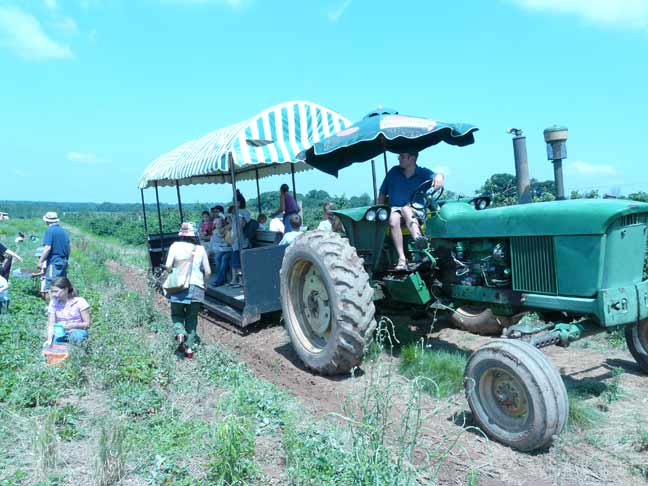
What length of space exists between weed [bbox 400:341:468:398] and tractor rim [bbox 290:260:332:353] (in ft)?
2.81

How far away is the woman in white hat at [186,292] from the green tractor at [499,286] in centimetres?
104

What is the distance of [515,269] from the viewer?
14.7 ft

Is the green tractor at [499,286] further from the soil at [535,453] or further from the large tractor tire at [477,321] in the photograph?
the soil at [535,453]

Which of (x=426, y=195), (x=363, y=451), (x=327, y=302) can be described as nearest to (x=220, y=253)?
(x=327, y=302)

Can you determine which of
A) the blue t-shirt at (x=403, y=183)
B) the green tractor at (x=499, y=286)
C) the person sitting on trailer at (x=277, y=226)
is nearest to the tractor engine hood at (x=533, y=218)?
the green tractor at (x=499, y=286)

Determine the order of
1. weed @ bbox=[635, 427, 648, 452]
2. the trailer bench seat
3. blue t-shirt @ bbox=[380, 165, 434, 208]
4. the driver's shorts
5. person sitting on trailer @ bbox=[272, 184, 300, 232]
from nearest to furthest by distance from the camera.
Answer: weed @ bbox=[635, 427, 648, 452], the driver's shorts, blue t-shirt @ bbox=[380, 165, 434, 208], the trailer bench seat, person sitting on trailer @ bbox=[272, 184, 300, 232]

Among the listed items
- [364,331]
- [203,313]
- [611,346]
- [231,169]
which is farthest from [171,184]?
[611,346]

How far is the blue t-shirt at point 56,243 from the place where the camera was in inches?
322

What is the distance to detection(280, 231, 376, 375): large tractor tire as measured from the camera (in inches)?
197

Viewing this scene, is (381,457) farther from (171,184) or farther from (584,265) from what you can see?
(171,184)

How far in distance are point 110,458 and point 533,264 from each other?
10.8ft

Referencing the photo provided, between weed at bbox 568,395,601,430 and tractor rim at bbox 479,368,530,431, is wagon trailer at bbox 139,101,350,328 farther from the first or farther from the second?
weed at bbox 568,395,601,430

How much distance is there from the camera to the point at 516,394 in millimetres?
3738

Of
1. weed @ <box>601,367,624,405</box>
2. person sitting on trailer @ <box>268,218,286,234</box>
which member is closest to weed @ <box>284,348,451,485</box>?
weed @ <box>601,367,624,405</box>
